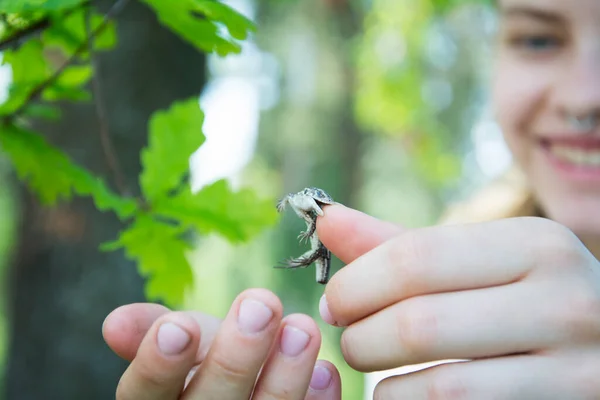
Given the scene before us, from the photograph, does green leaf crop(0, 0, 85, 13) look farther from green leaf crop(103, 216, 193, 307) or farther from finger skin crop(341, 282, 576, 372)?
finger skin crop(341, 282, 576, 372)

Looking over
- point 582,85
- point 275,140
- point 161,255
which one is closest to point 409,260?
point 161,255

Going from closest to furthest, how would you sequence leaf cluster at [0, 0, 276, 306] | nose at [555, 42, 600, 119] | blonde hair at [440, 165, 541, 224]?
1. leaf cluster at [0, 0, 276, 306]
2. nose at [555, 42, 600, 119]
3. blonde hair at [440, 165, 541, 224]

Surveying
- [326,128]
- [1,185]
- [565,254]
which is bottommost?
[1,185]

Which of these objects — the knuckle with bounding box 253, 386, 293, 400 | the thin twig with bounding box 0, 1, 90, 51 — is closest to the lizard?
the knuckle with bounding box 253, 386, 293, 400

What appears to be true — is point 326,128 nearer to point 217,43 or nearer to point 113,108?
point 113,108

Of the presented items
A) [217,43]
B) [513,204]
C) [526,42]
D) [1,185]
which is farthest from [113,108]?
[1,185]

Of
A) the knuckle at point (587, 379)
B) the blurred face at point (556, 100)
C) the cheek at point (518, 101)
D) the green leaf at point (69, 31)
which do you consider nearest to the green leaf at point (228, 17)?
the green leaf at point (69, 31)
